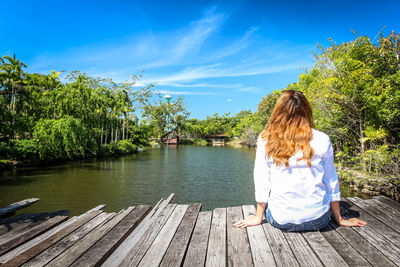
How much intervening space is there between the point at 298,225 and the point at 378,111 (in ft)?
27.2

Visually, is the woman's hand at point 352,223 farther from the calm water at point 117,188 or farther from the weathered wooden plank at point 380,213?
the calm water at point 117,188

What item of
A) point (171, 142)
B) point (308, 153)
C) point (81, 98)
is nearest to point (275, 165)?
point (308, 153)

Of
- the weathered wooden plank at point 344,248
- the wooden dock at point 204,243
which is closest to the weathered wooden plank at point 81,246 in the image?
the wooden dock at point 204,243

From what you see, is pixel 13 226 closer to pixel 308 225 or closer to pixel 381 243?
pixel 308 225

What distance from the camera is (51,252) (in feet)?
6.52

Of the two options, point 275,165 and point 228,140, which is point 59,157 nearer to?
point 275,165

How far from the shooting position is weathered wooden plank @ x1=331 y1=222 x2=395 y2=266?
66.4 inches

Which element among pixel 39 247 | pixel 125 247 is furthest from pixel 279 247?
pixel 39 247

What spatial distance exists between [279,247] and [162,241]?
36.8 inches

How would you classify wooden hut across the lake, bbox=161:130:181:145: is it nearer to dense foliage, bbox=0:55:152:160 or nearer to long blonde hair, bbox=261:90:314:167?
dense foliage, bbox=0:55:152:160

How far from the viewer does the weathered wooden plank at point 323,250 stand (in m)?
1.66

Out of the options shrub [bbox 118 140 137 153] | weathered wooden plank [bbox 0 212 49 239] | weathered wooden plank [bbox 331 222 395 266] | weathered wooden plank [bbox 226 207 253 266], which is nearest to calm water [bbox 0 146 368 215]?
weathered wooden plank [bbox 0 212 49 239]

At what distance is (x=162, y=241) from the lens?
82.7 inches

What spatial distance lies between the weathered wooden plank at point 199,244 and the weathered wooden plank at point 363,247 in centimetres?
112
